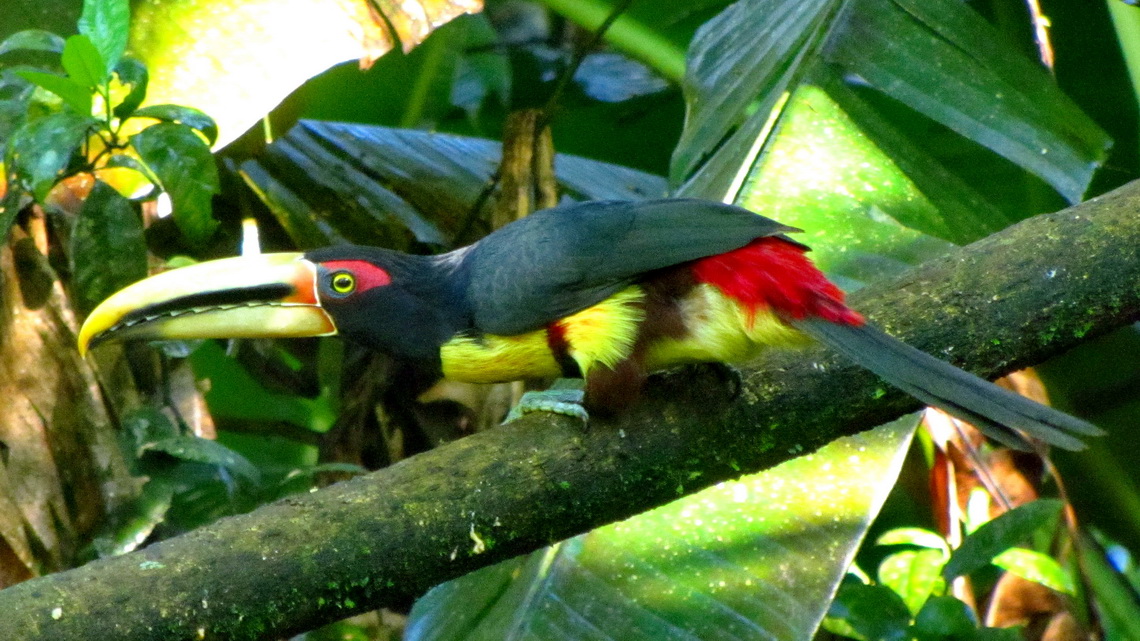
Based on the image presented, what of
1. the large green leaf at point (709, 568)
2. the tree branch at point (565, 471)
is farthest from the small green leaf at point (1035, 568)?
the tree branch at point (565, 471)

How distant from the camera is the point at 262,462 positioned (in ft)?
12.5

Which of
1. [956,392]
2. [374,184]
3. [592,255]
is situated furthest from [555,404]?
[374,184]

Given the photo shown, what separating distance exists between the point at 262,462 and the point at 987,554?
233cm

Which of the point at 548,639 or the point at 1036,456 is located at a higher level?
the point at 548,639

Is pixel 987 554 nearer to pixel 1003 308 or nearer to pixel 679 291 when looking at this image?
pixel 1003 308

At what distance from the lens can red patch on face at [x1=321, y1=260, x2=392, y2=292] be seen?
7.21ft

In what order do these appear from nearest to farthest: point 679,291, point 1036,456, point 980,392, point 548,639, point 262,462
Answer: point 980,392
point 548,639
point 679,291
point 1036,456
point 262,462

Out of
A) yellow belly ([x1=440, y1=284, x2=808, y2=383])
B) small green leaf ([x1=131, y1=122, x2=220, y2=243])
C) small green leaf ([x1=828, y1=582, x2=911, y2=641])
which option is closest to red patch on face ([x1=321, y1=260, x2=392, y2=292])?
yellow belly ([x1=440, y1=284, x2=808, y2=383])

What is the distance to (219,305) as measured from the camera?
2.11 meters

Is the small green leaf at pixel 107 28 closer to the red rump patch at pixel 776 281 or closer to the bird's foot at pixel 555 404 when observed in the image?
the bird's foot at pixel 555 404

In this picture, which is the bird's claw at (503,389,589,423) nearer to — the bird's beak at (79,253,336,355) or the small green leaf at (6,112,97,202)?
the bird's beak at (79,253,336,355)

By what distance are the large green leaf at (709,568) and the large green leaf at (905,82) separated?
2.28 feet

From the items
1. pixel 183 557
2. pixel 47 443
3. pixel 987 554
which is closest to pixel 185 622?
pixel 183 557

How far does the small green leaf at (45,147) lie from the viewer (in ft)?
6.81
